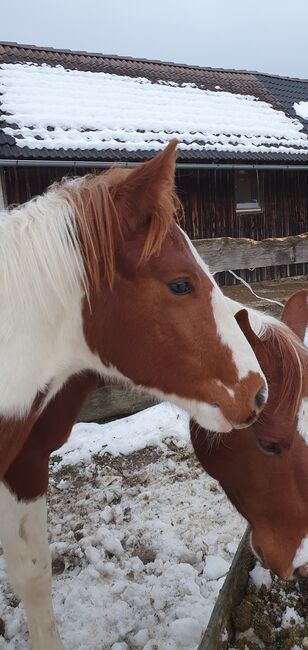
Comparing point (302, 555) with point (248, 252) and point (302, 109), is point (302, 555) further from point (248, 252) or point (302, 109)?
point (302, 109)

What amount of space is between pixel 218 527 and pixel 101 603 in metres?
0.99

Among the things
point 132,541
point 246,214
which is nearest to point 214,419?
point 132,541

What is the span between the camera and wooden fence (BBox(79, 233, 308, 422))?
174 inches

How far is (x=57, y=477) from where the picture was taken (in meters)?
4.04

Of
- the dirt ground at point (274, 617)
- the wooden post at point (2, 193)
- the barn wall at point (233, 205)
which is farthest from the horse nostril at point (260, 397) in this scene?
the barn wall at point (233, 205)


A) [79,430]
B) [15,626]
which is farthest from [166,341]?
[79,430]

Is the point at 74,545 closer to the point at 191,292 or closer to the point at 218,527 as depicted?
the point at 218,527

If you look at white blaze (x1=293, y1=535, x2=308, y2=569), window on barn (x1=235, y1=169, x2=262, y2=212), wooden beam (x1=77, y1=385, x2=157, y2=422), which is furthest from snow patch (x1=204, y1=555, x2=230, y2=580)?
window on barn (x1=235, y1=169, x2=262, y2=212)

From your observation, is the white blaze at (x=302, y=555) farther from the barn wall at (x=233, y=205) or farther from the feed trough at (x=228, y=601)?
the barn wall at (x=233, y=205)

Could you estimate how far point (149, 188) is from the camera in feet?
4.56

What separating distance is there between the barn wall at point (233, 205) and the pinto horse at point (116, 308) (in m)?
7.61

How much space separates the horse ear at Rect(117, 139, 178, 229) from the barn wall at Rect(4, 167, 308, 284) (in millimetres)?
7642

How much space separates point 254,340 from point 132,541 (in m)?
1.99

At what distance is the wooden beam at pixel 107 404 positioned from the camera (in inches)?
173
